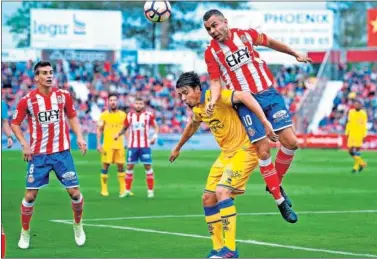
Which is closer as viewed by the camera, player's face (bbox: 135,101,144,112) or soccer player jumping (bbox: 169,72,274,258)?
soccer player jumping (bbox: 169,72,274,258)

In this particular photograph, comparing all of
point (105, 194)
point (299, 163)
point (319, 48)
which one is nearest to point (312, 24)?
point (319, 48)

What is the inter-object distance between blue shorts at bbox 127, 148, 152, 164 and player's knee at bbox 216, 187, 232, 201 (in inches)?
447

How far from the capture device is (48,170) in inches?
547

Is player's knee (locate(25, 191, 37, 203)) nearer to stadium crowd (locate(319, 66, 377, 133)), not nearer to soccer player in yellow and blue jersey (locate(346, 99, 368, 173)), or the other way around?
soccer player in yellow and blue jersey (locate(346, 99, 368, 173))

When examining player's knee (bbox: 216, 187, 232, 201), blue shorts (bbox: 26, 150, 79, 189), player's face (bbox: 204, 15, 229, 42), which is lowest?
blue shorts (bbox: 26, 150, 79, 189)

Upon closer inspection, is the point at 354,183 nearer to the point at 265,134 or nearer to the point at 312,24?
the point at 265,134

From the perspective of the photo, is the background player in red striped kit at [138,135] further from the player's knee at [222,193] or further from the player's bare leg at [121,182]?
the player's knee at [222,193]

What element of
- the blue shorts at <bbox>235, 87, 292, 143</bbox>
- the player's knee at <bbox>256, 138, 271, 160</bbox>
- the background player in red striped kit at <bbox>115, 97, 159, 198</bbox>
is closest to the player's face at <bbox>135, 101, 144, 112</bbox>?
the background player in red striped kit at <bbox>115, 97, 159, 198</bbox>

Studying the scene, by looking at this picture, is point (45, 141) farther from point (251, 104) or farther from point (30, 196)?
point (251, 104)

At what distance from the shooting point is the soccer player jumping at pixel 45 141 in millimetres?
13828

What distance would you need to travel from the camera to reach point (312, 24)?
62500 millimetres

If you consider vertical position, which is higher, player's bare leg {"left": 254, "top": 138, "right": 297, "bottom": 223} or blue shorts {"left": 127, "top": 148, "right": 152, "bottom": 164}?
player's bare leg {"left": 254, "top": 138, "right": 297, "bottom": 223}

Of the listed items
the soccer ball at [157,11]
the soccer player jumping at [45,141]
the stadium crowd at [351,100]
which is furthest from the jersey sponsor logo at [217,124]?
the stadium crowd at [351,100]

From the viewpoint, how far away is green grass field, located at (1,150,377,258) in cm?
1316
